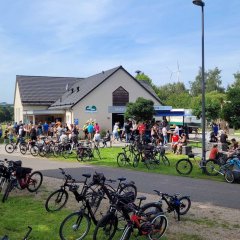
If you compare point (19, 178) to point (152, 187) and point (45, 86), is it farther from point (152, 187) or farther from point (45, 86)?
point (45, 86)

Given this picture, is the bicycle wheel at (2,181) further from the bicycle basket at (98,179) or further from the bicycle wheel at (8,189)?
the bicycle basket at (98,179)

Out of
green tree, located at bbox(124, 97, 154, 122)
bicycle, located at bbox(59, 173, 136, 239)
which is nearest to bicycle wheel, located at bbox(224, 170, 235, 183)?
bicycle, located at bbox(59, 173, 136, 239)

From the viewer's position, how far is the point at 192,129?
41.9m

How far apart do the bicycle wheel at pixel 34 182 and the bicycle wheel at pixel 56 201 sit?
2055 mm

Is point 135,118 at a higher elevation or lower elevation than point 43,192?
higher

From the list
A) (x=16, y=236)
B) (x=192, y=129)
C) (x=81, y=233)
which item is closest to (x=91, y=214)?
(x=81, y=233)

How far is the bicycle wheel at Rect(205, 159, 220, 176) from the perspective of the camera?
15.1m

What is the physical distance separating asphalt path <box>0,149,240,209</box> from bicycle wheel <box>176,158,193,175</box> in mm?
980

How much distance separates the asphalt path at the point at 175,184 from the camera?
35.4ft

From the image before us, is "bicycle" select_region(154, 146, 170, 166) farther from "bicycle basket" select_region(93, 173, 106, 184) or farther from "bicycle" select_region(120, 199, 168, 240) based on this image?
"bicycle" select_region(120, 199, 168, 240)

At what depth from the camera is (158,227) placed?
679cm

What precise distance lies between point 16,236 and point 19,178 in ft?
11.1

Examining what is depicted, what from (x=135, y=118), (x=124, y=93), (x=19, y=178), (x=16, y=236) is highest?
(x=124, y=93)

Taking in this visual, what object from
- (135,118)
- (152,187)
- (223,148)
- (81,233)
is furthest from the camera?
(135,118)
